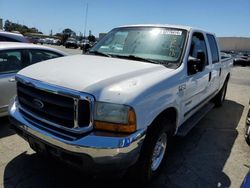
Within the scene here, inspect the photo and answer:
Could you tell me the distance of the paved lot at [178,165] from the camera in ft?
10.6

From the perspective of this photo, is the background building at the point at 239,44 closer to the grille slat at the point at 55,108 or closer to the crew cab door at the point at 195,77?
the crew cab door at the point at 195,77

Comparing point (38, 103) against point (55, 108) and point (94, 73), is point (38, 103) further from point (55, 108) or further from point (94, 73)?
point (94, 73)

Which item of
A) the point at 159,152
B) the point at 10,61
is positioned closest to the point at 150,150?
the point at 159,152

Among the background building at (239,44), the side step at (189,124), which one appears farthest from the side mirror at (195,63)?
the background building at (239,44)

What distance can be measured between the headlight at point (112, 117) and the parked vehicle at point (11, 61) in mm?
2791

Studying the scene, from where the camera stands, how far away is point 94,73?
110 inches

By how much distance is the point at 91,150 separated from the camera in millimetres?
2391

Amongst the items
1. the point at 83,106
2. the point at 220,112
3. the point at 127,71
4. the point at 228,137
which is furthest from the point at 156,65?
the point at 220,112

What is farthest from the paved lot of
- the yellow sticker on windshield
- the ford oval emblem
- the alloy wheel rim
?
the yellow sticker on windshield

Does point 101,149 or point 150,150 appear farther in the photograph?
point 150,150

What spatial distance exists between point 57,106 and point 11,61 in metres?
2.75

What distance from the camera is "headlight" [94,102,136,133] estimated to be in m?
2.45

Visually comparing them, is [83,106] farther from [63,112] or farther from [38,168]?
[38,168]

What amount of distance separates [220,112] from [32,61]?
4814 millimetres
